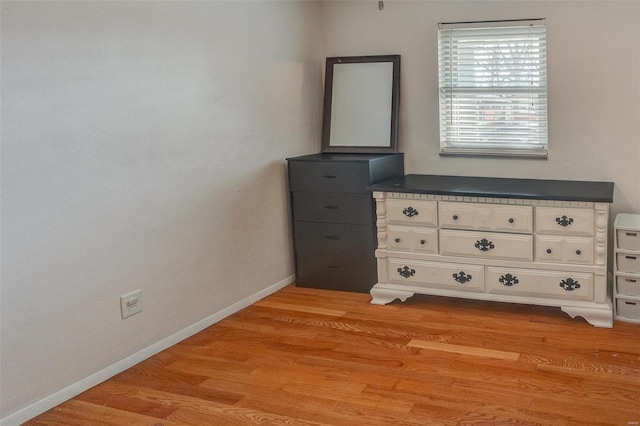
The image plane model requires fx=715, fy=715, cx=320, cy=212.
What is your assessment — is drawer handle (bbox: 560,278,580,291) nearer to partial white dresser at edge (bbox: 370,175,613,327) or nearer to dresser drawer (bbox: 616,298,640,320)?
partial white dresser at edge (bbox: 370,175,613,327)

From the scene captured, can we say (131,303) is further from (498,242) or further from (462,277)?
(498,242)

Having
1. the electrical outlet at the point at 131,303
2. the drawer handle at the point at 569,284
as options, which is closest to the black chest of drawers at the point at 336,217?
the drawer handle at the point at 569,284

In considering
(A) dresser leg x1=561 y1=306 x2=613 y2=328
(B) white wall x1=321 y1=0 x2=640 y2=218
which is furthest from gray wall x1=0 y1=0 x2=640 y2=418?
(A) dresser leg x1=561 y1=306 x2=613 y2=328

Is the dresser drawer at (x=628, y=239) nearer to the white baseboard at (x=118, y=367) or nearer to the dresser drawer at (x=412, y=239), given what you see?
the dresser drawer at (x=412, y=239)

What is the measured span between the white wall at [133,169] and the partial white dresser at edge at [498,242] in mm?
803

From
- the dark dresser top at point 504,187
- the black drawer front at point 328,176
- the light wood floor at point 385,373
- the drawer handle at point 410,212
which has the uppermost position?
the black drawer front at point 328,176

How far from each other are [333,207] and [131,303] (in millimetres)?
1410

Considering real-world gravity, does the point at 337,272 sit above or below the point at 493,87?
below

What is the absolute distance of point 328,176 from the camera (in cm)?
421

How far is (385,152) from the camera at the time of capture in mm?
4430

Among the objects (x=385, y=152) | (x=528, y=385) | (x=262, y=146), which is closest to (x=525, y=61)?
(x=385, y=152)

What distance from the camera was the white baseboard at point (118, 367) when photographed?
2.81 m

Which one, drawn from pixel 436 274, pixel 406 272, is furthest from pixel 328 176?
pixel 436 274

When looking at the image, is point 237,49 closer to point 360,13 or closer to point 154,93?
point 154,93
